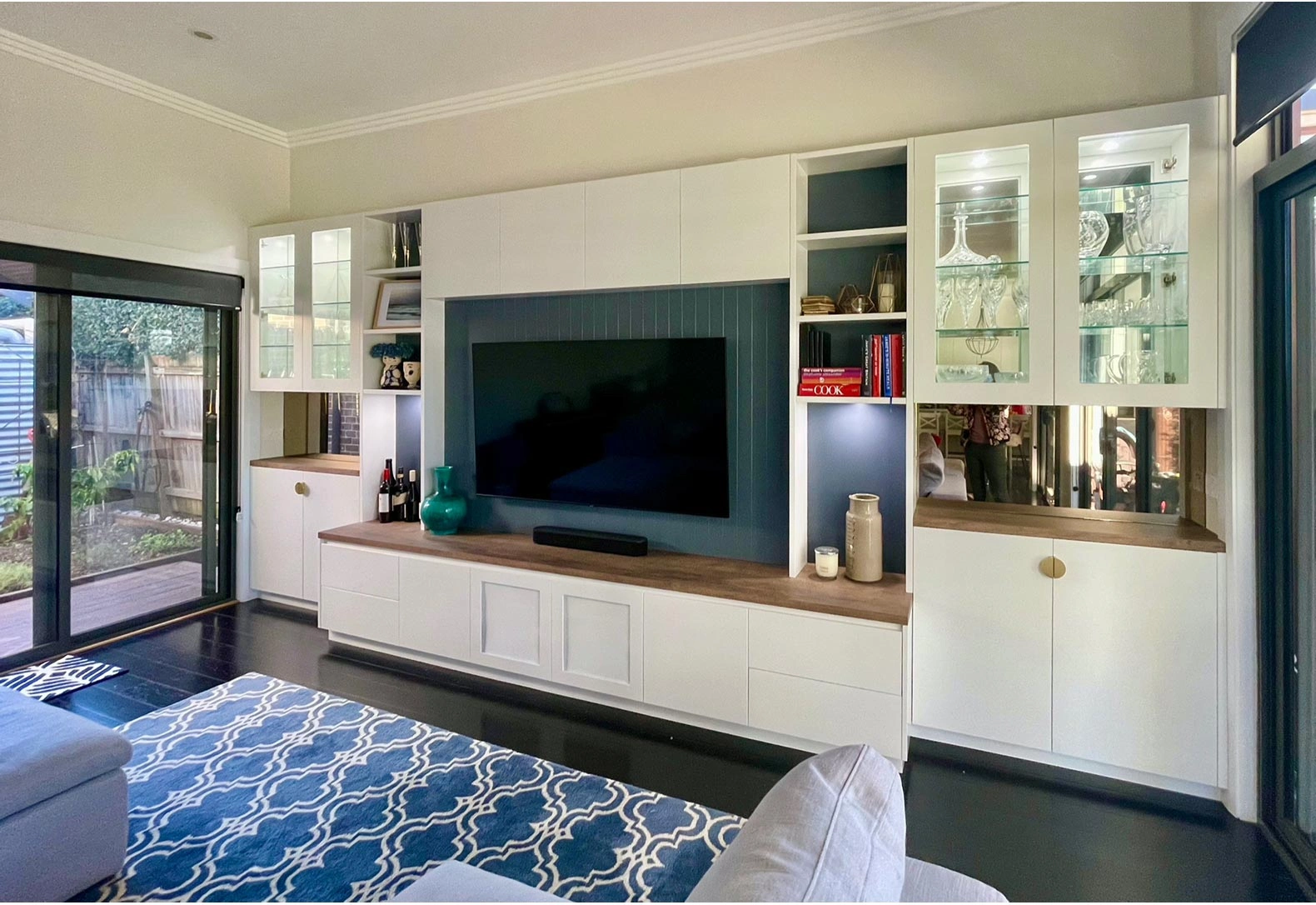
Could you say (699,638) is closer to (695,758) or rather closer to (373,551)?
(695,758)

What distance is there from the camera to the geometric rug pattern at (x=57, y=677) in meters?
3.05

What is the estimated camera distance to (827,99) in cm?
296

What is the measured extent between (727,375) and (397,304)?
1934mm

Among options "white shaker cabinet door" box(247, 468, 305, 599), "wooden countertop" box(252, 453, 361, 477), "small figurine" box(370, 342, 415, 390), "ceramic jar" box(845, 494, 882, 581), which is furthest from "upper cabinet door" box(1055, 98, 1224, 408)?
"white shaker cabinet door" box(247, 468, 305, 599)

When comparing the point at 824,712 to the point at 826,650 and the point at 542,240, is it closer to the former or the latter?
the point at 826,650

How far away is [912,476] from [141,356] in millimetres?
4017

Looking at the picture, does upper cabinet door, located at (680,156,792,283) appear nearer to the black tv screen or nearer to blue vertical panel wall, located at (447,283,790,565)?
blue vertical panel wall, located at (447,283,790,565)

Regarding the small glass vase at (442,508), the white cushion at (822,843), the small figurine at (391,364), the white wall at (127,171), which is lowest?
the white cushion at (822,843)

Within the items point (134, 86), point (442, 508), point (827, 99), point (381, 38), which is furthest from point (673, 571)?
point (134, 86)

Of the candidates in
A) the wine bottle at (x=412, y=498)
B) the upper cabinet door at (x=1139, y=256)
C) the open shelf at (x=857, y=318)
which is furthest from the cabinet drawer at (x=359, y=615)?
the upper cabinet door at (x=1139, y=256)

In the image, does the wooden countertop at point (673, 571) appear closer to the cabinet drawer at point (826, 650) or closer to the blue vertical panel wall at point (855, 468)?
the cabinet drawer at point (826, 650)

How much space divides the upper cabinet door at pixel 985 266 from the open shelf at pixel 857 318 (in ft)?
0.22

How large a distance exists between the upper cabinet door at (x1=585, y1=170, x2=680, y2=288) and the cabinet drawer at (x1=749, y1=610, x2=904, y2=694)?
149cm

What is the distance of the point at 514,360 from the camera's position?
3525 millimetres
